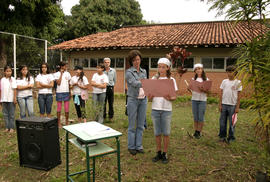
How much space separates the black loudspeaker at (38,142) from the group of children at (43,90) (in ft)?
6.78

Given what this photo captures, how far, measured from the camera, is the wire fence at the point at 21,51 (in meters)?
8.73

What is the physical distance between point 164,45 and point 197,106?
816 centimetres

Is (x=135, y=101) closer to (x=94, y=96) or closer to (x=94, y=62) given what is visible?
(x=94, y=96)

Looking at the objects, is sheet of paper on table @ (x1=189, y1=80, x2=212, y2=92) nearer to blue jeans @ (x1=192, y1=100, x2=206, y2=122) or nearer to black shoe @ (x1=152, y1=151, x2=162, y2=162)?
blue jeans @ (x1=192, y1=100, x2=206, y2=122)

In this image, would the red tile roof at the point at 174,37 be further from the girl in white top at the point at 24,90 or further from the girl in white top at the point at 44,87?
the girl in white top at the point at 24,90

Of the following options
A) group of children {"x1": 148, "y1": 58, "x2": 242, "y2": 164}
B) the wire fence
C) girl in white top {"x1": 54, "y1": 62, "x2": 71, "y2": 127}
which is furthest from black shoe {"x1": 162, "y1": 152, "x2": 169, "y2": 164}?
the wire fence

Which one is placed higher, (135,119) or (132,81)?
(132,81)

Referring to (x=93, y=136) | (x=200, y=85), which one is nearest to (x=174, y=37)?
(x=200, y=85)

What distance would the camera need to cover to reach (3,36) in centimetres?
866

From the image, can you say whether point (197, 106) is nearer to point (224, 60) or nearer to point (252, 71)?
point (252, 71)

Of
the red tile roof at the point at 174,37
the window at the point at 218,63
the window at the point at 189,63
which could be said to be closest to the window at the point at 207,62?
the window at the point at 218,63

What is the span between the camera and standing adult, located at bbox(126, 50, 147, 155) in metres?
3.85

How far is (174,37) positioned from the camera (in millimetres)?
13570

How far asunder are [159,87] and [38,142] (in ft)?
6.81
